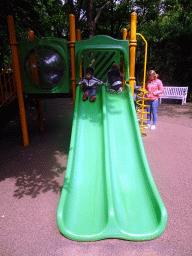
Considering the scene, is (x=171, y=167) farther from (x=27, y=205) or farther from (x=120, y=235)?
(x=27, y=205)

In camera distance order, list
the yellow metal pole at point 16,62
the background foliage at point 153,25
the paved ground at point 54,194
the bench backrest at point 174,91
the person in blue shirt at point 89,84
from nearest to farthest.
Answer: the paved ground at point 54,194, the yellow metal pole at point 16,62, the person in blue shirt at point 89,84, the bench backrest at point 174,91, the background foliage at point 153,25

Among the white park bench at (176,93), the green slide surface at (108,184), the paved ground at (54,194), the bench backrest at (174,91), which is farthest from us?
the bench backrest at (174,91)

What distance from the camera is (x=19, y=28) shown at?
32.3ft

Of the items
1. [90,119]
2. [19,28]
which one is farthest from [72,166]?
[19,28]

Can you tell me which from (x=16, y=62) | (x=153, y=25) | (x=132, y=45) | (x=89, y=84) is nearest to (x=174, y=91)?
(x=153, y=25)

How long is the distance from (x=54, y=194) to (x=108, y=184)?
3.95 ft

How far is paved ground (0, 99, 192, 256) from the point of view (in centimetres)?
260

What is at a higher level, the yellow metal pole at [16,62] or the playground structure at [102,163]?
the yellow metal pole at [16,62]

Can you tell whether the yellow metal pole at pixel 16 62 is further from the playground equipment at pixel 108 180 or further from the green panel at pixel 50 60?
the playground equipment at pixel 108 180

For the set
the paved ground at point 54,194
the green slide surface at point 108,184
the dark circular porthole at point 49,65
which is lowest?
the paved ground at point 54,194

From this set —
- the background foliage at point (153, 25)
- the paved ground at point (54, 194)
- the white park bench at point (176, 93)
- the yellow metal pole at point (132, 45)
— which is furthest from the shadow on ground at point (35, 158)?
the white park bench at point (176, 93)

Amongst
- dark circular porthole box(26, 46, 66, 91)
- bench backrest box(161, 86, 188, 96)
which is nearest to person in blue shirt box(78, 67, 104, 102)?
dark circular porthole box(26, 46, 66, 91)

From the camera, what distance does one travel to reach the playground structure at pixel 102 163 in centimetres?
282

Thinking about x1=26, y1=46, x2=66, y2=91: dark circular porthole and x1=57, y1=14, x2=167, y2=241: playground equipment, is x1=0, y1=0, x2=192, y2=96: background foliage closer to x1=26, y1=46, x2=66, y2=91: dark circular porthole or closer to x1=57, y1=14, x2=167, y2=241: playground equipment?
x1=26, y1=46, x2=66, y2=91: dark circular porthole
